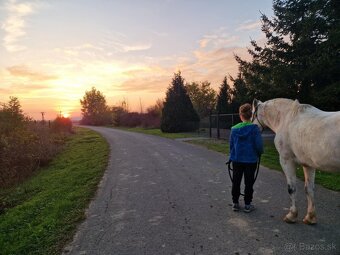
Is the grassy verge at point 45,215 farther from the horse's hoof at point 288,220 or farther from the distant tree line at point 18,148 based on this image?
the horse's hoof at point 288,220

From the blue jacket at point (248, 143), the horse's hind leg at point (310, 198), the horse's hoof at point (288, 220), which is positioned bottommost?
the horse's hoof at point (288, 220)

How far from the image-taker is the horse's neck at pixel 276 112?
5152mm

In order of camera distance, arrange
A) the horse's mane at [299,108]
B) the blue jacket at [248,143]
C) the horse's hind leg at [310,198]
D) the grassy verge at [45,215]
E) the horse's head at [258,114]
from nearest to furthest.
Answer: the grassy verge at [45,215]
the horse's hind leg at [310,198]
the horse's mane at [299,108]
the blue jacket at [248,143]
the horse's head at [258,114]

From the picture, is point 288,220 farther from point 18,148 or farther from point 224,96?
point 224,96

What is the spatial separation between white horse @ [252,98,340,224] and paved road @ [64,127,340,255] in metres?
0.57

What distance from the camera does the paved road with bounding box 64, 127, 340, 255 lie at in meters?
3.95

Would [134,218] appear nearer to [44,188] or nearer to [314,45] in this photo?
[44,188]

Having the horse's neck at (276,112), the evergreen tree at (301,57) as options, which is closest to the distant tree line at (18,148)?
the horse's neck at (276,112)

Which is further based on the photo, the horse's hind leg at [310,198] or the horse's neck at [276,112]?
the horse's neck at [276,112]

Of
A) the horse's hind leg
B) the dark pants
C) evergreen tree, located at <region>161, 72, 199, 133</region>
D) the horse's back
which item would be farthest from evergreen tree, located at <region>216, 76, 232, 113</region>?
the horse's back

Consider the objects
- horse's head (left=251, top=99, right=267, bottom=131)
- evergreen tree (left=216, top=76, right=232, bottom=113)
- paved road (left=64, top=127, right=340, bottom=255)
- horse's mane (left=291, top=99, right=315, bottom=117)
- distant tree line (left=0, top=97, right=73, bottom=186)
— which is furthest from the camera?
evergreen tree (left=216, top=76, right=232, bottom=113)

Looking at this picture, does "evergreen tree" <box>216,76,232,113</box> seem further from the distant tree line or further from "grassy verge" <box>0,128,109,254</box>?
"grassy verge" <box>0,128,109,254</box>

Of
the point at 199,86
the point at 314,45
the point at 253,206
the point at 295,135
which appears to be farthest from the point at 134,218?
the point at 199,86

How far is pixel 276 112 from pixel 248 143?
78cm
